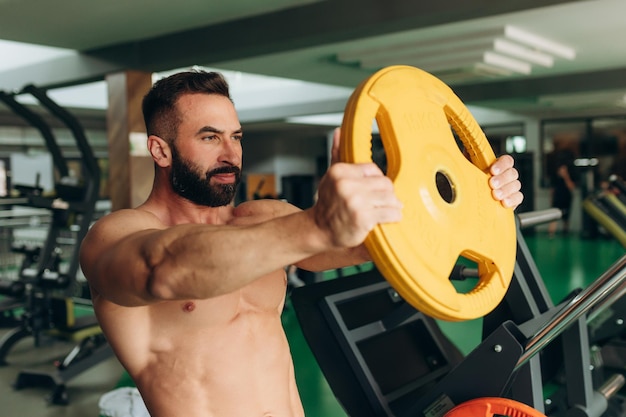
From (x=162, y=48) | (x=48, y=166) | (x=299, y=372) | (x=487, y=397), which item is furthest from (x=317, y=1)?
(x=48, y=166)

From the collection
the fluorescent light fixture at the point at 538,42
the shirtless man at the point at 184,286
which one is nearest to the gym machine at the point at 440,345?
the shirtless man at the point at 184,286

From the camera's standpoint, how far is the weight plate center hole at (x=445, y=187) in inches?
37.1

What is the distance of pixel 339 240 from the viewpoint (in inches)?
29.1

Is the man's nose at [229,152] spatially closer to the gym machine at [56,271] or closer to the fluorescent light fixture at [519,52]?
the gym machine at [56,271]

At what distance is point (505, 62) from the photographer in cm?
584

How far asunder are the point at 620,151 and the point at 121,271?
11961 millimetres

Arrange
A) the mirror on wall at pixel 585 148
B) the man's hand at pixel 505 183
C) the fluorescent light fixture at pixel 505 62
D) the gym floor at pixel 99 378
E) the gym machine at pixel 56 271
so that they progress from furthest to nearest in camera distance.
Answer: the mirror on wall at pixel 585 148
the fluorescent light fixture at pixel 505 62
the gym machine at pixel 56 271
the gym floor at pixel 99 378
the man's hand at pixel 505 183

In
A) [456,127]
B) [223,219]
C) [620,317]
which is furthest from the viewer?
[620,317]

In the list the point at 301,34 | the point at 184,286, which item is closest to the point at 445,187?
the point at 184,286

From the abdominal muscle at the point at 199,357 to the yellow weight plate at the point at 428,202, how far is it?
0.52 metres

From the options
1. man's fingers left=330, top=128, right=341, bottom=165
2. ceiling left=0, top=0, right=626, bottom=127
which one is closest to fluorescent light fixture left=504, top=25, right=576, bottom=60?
ceiling left=0, top=0, right=626, bottom=127

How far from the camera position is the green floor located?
349cm

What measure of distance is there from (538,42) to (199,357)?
4.97 metres

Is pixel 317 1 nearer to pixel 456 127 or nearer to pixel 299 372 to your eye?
pixel 299 372
